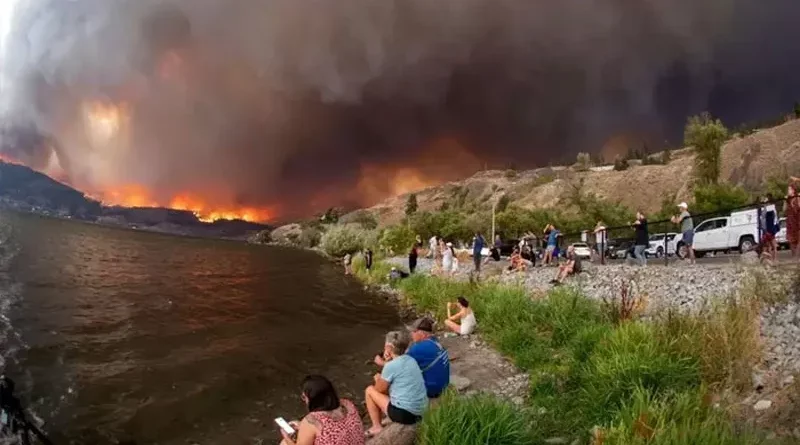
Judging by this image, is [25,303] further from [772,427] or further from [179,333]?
[772,427]

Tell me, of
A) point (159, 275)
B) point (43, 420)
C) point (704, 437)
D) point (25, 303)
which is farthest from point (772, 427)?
point (159, 275)

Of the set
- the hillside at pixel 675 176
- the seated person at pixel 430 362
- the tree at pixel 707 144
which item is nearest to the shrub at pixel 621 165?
the hillside at pixel 675 176

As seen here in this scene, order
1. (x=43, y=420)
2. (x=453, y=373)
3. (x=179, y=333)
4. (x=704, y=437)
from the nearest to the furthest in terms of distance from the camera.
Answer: (x=704, y=437) → (x=43, y=420) → (x=453, y=373) → (x=179, y=333)

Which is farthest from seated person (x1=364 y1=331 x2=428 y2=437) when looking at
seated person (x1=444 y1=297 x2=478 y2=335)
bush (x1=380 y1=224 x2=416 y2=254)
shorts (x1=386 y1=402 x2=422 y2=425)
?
bush (x1=380 y1=224 x2=416 y2=254)

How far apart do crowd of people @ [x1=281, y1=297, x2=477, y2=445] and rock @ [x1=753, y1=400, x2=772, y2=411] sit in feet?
14.5

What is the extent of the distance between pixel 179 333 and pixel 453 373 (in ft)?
44.4

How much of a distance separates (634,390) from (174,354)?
51.0 ft

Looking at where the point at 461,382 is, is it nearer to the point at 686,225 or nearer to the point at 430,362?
the point at 430,362

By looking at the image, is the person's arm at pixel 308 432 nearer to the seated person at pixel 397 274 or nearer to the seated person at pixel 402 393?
the seated person at pixel 402 393

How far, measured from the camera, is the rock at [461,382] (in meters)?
12.1

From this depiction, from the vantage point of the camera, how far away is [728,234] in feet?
94.1

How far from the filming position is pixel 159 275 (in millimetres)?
48125

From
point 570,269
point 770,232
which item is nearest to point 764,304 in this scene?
point 770,232

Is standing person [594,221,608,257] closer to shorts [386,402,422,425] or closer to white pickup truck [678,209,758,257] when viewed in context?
white pickup truck [678,209,758,257]
